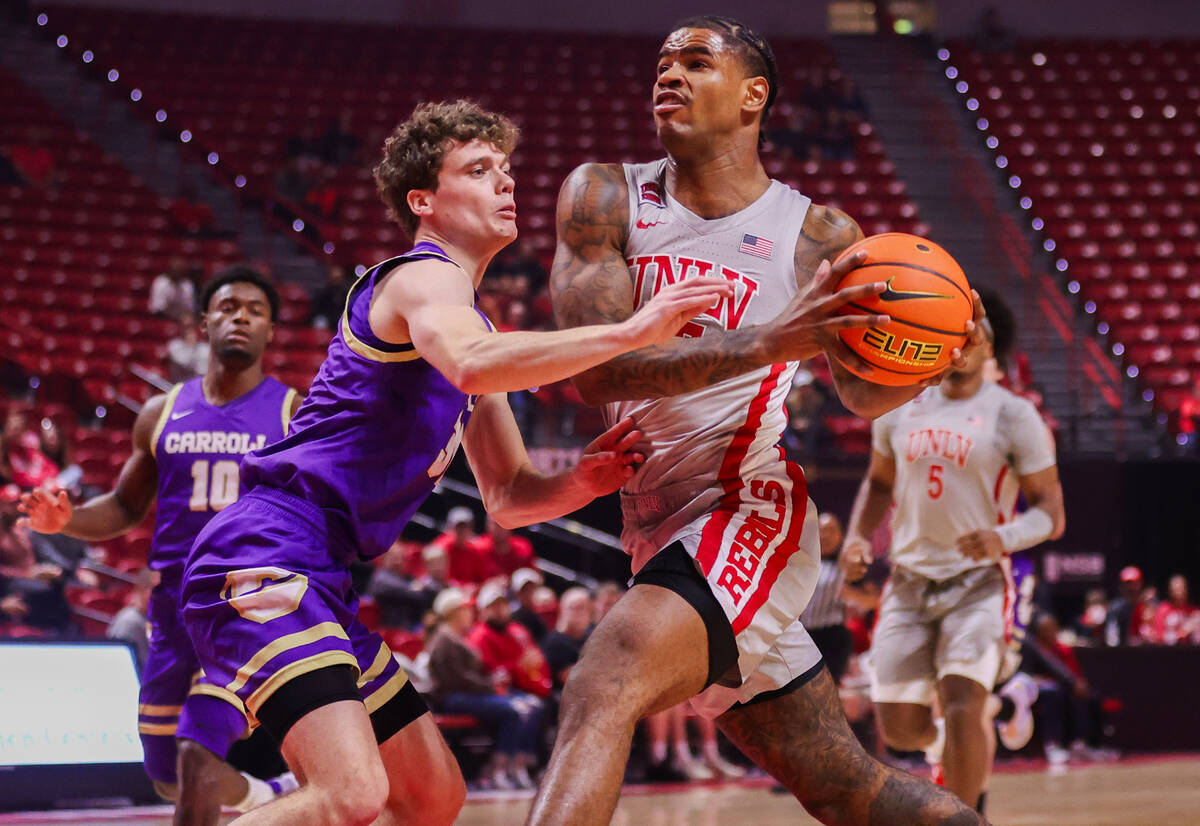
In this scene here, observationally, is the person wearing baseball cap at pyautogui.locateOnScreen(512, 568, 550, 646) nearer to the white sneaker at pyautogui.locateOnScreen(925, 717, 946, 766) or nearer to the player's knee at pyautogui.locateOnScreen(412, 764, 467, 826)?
the white sneaker at pyautogui.locateOnScreen(925, 717, 946, 766)

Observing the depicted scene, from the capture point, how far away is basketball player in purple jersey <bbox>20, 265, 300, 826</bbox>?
4910 mm

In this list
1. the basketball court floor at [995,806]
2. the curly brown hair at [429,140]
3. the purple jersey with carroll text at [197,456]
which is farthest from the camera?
the basketball court floor at [995,806]

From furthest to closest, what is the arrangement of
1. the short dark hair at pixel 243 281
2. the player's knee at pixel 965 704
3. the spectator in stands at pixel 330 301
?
the spectator in stands at pixel 330 301 < the short dark hair at pixel 243 281 < the player's knee at pixel 965 704

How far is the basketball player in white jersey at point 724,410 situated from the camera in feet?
10.5

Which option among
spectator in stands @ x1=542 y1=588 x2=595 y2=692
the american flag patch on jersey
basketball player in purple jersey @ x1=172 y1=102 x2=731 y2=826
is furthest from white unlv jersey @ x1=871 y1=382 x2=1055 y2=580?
spectator in stands @ x1=542 y1=588 x2=595 y2=692

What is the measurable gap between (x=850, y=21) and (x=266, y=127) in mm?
10725

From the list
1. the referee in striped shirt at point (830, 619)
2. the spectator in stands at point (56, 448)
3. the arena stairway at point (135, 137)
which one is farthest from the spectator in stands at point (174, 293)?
the referee in striped shirt at point (830, 619)

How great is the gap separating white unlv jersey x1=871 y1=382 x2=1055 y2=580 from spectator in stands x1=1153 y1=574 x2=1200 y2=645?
338 inches

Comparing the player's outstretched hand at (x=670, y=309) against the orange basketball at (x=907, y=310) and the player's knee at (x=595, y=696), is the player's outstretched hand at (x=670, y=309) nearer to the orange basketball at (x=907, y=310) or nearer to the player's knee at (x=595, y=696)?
the orange basketball at (x=907, y=310)

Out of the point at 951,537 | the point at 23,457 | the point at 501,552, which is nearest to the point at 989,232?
the point at 501,552

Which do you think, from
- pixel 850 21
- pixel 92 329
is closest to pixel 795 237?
pixel 92 329

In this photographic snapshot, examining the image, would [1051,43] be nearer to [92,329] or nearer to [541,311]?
[541,311]

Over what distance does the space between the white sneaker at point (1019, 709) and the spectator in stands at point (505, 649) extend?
10.9 feet

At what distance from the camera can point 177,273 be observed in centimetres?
1416
